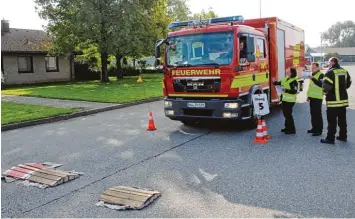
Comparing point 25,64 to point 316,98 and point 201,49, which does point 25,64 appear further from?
point 316,98

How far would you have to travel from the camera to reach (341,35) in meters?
151

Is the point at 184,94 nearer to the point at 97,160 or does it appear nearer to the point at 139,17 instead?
the point at 97,160

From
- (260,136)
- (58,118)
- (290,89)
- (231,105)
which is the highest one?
(290,89)

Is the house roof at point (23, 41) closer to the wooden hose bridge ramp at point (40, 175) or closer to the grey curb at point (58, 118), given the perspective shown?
the grey curb at point (58, 118)

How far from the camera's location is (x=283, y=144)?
794 cm

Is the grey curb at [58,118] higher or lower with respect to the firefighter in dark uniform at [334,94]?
lower

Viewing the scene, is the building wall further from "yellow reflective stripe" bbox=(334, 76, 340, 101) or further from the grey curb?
"yellow reflective stripe" bbox=(334, 76, 340, 101)

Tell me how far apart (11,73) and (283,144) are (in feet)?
82.9

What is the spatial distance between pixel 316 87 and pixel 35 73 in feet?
85.6

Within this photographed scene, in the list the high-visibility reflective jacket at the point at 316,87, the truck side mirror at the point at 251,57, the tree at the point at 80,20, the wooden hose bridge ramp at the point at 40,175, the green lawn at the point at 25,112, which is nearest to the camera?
the wooden hose bridge ramp at the point at 40,175

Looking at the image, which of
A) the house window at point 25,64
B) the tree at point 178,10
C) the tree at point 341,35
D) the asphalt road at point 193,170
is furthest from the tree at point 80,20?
the tree at point 341,35

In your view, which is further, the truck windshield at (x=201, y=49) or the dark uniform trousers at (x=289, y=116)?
the dark uniform trousers at (x=289, y=116)

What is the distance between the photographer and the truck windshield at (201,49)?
888 centimetres

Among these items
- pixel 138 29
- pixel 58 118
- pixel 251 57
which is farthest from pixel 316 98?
pixel 138 29
